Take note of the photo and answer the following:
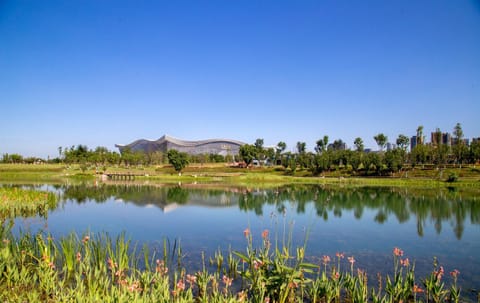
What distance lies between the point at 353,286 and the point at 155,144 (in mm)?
149636

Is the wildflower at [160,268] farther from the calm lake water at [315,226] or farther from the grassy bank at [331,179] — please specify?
the grassy bank at [331,179]

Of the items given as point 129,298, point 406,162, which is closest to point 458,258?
point 129,298

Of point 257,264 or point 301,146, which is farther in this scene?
point 301,146

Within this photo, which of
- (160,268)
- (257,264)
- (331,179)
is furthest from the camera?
(331,179)

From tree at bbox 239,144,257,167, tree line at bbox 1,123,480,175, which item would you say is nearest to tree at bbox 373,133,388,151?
tree line at bbox 1,123,480,175

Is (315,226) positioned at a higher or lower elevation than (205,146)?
lower

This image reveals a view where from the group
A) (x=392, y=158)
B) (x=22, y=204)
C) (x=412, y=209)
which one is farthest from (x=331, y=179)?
(x=22, y=204)

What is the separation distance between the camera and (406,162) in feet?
227

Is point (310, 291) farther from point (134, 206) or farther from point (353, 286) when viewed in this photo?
point (134, 206)

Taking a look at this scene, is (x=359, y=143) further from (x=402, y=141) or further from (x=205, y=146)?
(x=205, y=146)

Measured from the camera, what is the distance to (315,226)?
17.8 meters

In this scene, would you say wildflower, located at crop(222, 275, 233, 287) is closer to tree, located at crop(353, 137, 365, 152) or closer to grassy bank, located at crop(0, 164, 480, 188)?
grassy bank, located at crop(0, 164, 480, 188)

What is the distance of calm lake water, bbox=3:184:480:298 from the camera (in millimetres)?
11805

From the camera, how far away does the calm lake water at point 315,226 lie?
11.8 meters
